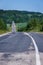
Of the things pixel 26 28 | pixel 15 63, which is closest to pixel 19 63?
pixel 15 63

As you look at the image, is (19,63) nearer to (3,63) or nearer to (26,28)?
(3,63)

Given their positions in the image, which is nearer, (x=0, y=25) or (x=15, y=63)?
(x=15, y=63)

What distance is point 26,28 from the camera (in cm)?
19862

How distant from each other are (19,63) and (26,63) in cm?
27

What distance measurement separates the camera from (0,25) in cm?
19938

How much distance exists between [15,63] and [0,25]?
→ 624 feet

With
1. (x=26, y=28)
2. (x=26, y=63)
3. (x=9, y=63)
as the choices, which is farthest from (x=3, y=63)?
(x=26, y=28)

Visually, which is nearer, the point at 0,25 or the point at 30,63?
the point at 30,63

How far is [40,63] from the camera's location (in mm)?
9883

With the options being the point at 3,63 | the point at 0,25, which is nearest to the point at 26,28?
the point at 0,25

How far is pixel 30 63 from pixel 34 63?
0.51ft

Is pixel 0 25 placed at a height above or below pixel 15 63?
below

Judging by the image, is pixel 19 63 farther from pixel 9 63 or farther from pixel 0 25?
pixel 0 25

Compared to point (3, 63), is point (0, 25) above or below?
→ below
